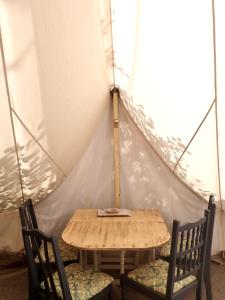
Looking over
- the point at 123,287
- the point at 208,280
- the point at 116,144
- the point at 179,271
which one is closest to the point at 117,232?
the point at 123,287

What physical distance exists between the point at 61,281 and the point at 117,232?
619 mm

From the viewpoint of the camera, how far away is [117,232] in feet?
7.54

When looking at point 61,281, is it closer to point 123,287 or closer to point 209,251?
point 123,287

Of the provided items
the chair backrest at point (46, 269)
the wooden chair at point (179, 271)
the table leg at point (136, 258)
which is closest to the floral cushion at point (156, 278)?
the wooden chair at point (179, 271)

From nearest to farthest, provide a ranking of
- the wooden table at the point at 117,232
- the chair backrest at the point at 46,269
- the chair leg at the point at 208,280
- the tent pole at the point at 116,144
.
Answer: the chair backrest at the point at 46,269 → the wooden table at the point at 117,232 → the chair leg at the point at 208,280 → the tent pole at the point at 116,144

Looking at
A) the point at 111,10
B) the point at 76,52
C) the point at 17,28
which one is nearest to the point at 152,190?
the point at 76,52

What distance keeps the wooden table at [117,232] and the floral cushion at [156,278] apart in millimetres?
187

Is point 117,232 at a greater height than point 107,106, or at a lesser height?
lesser

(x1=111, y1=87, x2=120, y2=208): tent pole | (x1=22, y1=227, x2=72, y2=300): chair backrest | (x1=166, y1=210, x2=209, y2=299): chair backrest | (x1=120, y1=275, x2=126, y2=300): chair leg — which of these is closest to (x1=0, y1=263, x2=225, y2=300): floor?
(x1=120, y1=275, x2=126, y2=300): chair leg

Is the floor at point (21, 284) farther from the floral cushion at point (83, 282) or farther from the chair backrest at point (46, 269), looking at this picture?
the chair backrest at point (46, 269)

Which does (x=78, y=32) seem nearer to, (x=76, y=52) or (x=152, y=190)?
(x=76, y=52)

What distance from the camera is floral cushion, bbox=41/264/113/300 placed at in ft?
6.34

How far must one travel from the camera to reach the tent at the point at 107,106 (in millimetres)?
2230

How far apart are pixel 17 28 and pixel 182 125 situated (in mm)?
1506
